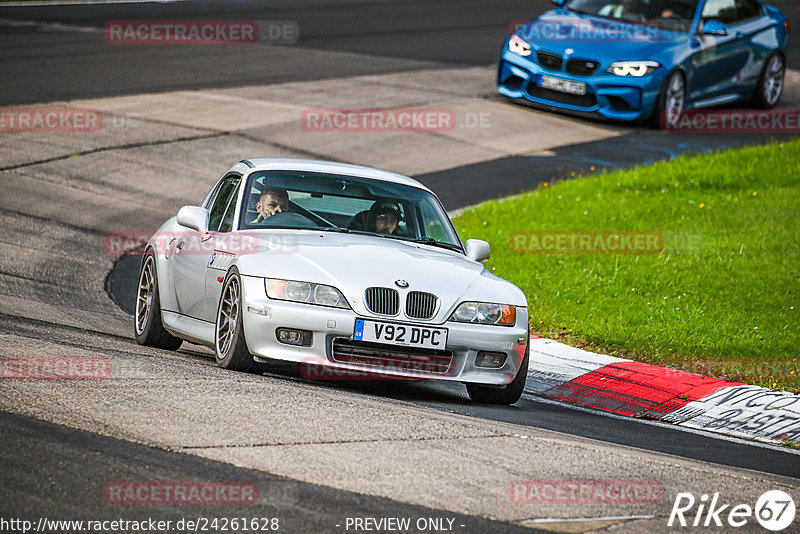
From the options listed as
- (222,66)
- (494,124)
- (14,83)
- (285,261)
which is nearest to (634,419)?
(285,261)

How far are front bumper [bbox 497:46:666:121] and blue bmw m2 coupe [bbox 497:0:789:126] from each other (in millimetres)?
16

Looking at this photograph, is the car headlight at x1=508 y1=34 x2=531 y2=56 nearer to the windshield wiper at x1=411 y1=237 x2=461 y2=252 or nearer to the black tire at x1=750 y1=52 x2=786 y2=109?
the black tire at x1=750 y1=52 x2=786 y2=109

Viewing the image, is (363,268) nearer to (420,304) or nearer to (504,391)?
(420,304)

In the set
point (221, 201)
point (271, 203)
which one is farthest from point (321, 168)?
point (221, 201)

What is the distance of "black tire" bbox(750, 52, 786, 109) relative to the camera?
21.8 m

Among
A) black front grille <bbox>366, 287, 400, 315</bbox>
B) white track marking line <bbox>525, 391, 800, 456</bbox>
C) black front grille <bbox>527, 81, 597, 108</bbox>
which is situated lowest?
white track marking line <bbox>525, 391, 800, 456</bbox>

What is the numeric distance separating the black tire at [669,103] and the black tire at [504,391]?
483 inches

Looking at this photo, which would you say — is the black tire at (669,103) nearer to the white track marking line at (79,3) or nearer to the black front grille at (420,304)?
the black front grille at (420,304)

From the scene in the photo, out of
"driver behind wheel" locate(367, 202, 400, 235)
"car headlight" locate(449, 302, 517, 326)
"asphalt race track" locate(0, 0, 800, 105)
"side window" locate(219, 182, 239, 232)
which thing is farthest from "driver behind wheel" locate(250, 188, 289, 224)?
"asphalt race track" locate(0, 0, 800, 105)

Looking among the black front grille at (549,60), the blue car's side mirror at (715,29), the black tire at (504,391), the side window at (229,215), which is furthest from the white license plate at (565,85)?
the black tire at (504,391)

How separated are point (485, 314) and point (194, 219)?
2.30m

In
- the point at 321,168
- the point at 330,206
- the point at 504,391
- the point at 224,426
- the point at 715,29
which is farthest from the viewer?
the point at 715,29

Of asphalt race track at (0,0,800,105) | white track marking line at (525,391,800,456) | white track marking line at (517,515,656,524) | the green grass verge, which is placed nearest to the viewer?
white track marking line at (517,515,656,524)

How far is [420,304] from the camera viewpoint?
25.1ft
